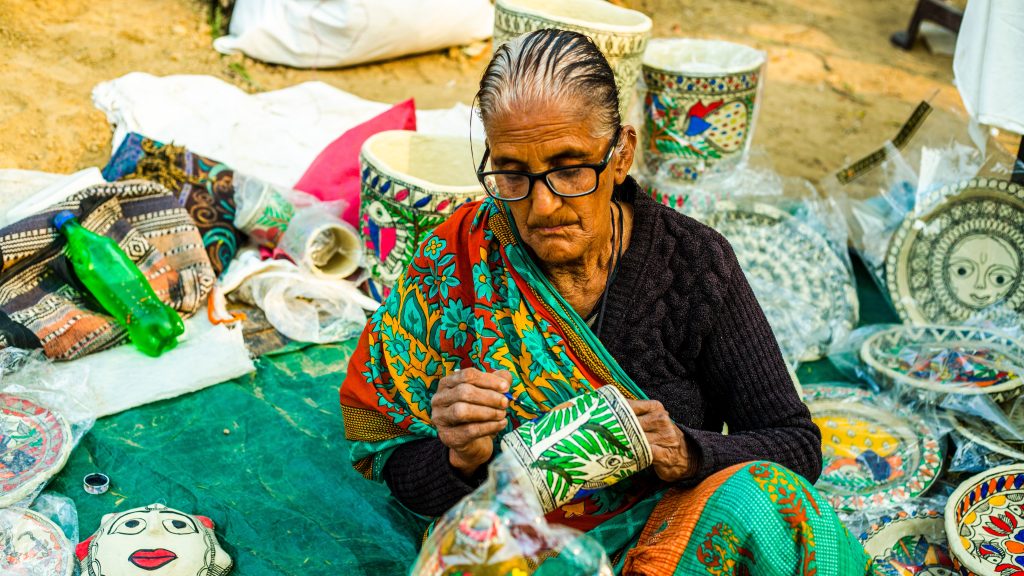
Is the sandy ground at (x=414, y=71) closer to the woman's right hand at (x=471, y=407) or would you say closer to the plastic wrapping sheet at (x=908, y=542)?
the plastic wrapping sheet at (x=908, y=542)

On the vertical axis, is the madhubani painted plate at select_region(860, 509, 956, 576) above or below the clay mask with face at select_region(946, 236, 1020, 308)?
below

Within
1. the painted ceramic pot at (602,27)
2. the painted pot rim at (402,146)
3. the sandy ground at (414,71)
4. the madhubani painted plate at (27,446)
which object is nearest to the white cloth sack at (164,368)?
the madhubani painted plate at (27,446)

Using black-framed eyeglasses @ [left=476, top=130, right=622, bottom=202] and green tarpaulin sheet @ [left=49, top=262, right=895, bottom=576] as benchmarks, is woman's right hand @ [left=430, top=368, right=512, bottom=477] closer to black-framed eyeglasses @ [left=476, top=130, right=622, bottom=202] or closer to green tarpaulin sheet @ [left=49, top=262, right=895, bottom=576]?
black-framed eyeglasses @ [left=476, top=130, right=622, bottom=202]

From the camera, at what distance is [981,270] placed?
11.3ft

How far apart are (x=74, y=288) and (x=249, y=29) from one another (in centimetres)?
264

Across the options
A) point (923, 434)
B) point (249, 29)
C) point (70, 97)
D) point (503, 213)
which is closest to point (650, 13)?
point (249, 29)

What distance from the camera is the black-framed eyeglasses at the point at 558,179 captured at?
1.83 m

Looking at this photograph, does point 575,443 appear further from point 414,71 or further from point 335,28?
point 414,71

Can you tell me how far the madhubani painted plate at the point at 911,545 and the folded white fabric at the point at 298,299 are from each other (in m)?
1.86

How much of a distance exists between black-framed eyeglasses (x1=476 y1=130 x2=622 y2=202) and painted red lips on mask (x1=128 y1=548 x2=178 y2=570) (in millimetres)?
1192

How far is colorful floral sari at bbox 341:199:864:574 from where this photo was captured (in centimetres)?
196

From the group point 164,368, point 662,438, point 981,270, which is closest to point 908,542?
point 662,438

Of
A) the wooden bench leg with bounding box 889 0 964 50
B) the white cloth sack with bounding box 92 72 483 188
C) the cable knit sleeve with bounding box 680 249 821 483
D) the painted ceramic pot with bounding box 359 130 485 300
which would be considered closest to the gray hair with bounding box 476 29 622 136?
the cable knit sleeve with bounding box 680 249 821 483

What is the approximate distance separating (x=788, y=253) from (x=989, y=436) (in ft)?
3.47
